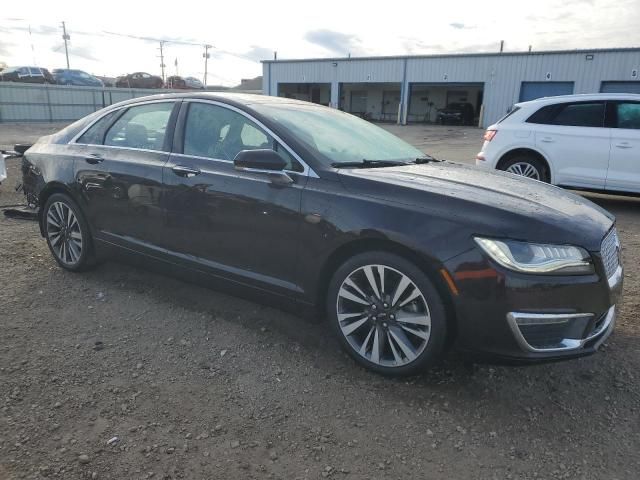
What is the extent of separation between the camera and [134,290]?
4.33 metres

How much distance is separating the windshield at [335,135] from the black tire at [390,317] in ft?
2.39

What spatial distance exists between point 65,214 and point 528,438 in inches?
160

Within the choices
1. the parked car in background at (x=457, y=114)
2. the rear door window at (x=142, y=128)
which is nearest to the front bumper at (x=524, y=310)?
the rear door window at (x=142, y=128)

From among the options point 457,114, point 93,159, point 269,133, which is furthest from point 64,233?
point 457,114

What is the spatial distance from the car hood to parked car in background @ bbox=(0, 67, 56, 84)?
4200 cm

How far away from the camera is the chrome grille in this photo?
2.76 meters

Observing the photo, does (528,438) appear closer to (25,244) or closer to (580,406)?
(580,406)

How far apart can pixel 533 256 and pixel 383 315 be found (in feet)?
2.85

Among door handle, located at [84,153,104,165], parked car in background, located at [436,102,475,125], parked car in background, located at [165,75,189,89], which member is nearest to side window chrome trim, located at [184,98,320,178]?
door handle, located at [84,153,104,165]

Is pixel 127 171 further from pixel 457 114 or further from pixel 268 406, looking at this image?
pixel 457 114

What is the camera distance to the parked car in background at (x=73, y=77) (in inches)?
1610

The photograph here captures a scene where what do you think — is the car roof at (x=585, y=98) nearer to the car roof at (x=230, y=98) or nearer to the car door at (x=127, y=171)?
the car roof at (x=230, y=98)

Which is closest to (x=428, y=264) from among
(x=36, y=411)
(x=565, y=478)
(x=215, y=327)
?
(x=565, y=478)

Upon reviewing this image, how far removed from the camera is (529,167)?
801cm
